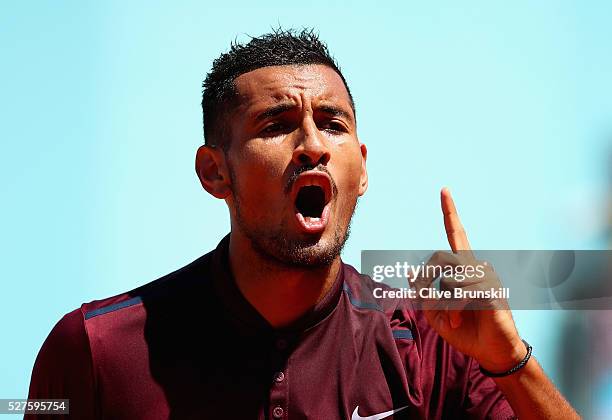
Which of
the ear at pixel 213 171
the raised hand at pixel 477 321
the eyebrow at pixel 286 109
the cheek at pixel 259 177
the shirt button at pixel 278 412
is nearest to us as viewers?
the raised hand at pixel 477 321

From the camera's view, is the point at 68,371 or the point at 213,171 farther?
the point at 213,171

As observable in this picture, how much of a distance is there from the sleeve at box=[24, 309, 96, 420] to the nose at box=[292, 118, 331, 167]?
1.23m

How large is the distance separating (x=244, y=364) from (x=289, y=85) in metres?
1.27

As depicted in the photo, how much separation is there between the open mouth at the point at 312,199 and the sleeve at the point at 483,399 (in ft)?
3.01

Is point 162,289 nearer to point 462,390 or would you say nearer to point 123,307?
point 123,307

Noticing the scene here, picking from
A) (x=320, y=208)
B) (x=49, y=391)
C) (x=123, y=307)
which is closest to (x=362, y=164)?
(x=320, y=208)

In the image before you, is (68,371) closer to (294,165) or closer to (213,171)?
(213,171)

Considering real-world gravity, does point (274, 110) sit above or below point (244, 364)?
above

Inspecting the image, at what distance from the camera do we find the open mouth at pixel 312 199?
5062 mm

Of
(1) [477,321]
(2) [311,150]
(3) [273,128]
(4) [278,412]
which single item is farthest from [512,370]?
(3) [273,128]

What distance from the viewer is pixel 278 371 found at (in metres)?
5.12

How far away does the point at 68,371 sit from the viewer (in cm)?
518

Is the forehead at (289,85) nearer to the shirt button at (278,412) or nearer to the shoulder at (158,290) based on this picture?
the shoulder at (158,290)

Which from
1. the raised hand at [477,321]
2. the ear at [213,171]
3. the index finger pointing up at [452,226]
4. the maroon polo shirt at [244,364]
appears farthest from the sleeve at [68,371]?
the index finger pointing up at [452,226]
